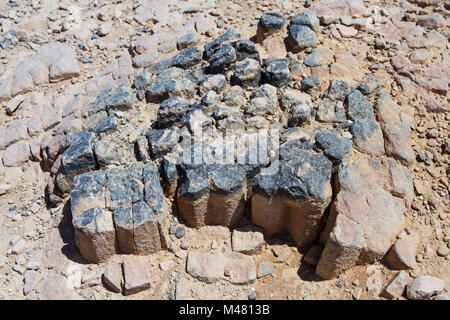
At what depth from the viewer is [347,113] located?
4.33m

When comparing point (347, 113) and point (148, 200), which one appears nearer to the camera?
point (148, 200)

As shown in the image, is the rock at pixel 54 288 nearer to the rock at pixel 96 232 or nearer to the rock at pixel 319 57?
the rock at pixel 96 232

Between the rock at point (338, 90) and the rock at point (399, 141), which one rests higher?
the rock at point (338, 90)

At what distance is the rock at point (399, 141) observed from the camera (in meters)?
4.13

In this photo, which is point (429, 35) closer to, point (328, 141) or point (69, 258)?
point (328, 141)

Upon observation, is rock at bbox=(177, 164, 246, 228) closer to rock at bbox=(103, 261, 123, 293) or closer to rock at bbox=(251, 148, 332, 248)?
rock at bbox=(251, 148, 332, 248)

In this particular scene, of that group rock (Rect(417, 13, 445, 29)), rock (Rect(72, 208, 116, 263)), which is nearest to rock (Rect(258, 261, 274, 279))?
rock (Rect(72, 208, 116, 263))

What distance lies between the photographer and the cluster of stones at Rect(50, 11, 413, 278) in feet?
12.4

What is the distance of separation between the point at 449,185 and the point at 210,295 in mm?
2262

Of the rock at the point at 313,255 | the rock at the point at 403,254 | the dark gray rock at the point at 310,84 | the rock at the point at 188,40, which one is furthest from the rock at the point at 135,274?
the rock at the point at 188,40

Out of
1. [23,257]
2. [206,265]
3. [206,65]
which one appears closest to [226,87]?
[206,65]

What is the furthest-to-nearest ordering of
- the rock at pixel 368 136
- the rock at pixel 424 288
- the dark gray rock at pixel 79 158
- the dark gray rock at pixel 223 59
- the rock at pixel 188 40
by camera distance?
1. the rock at pixel 188 40
2. the dark gray rock at pixel 223 59
3. the dark gray rock at pixel 79 158
4. the rock at pixel 368 136
5. the rock at pixel 424 288

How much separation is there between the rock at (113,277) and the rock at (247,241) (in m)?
0.99

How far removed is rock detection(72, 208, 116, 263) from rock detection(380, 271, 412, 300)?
2.24 m
